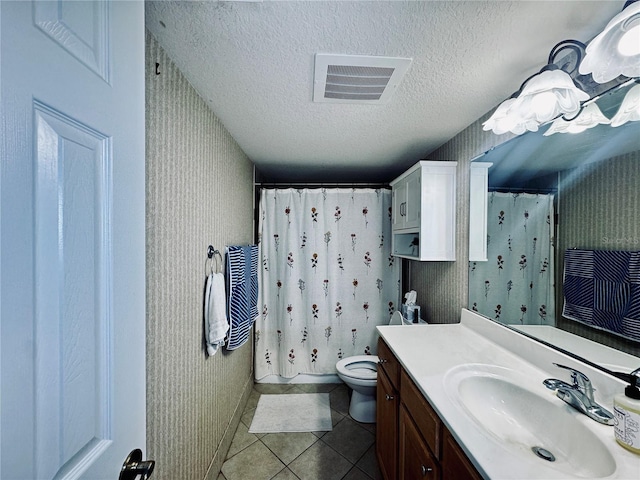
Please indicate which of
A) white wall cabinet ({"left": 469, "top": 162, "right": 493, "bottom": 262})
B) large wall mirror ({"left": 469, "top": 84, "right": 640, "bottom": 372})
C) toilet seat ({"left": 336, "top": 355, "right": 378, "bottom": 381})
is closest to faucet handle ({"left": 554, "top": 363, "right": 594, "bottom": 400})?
large wall mirror ({"left": 469, "top": 84, "right": 640, "bottom": 372})

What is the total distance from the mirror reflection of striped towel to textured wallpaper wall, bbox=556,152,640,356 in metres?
0.03

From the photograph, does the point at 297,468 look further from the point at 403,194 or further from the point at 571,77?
the point at 571,77

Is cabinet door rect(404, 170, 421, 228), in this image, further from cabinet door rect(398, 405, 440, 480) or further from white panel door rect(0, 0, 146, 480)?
white panel door rect(0, 0, 146, 480)

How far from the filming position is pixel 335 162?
Answer: 8.63ft

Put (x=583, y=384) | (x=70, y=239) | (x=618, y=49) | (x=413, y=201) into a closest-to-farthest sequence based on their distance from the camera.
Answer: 1. (x=70, y=239)
2. (x=618, y=49)
3. (x=583, y=384)
4. (x=413, y=201)

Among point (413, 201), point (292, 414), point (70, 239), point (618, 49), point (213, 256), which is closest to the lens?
point (70, 239)

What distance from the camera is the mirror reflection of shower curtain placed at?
122 centimetres

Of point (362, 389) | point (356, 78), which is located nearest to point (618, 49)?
point (356, 78)

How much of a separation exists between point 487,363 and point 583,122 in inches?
41.4

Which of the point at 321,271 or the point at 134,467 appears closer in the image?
the point at 134,467

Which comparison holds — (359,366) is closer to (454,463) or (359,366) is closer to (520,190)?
(454,463)

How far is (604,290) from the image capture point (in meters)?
0.96

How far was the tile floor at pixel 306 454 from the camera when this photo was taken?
5.59 ft

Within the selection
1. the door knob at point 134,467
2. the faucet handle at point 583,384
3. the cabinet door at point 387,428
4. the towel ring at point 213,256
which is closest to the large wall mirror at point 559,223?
the faucet handle at point 583,384
